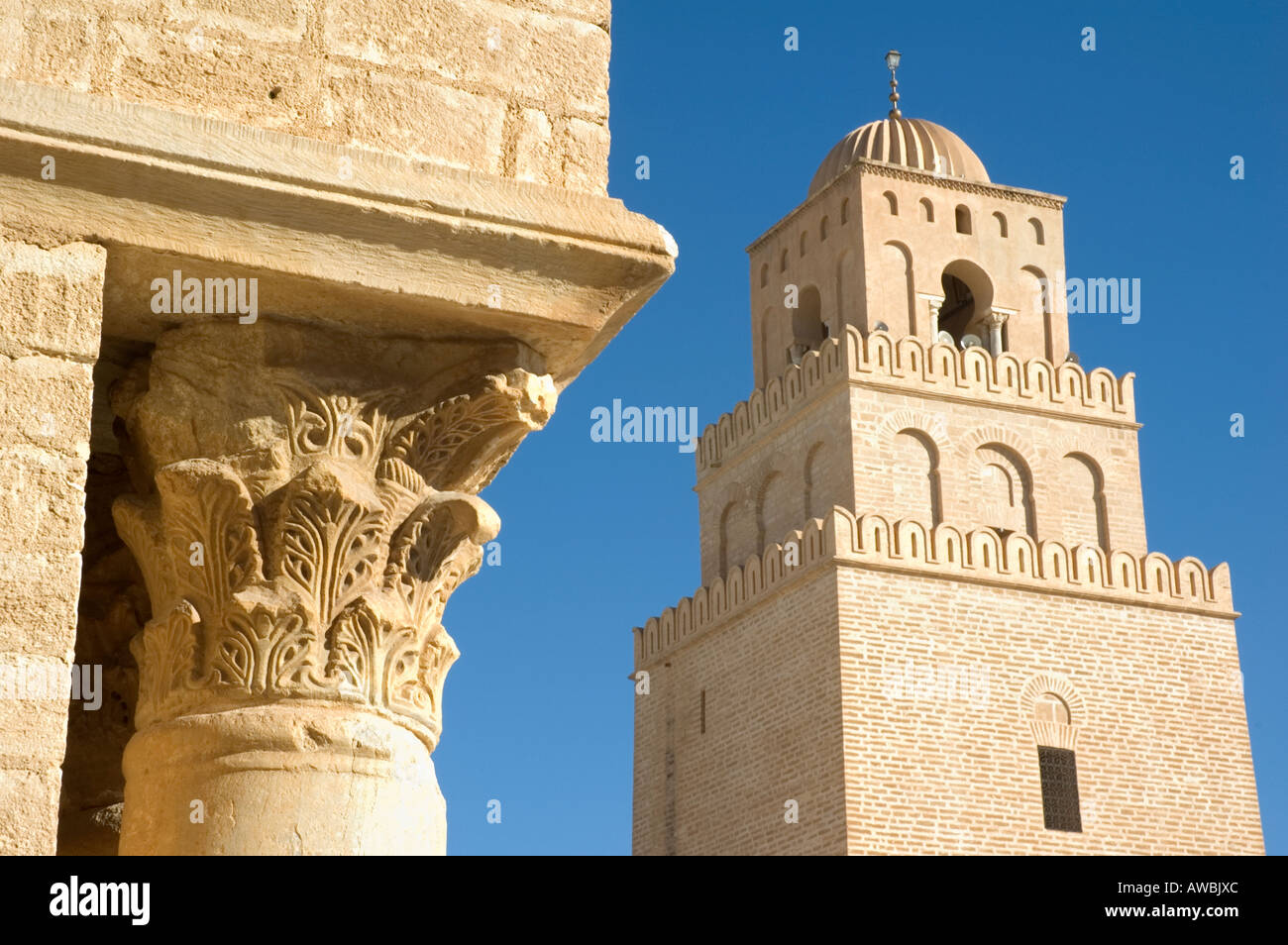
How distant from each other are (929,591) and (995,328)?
12.8 ft

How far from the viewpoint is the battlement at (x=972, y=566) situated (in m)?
21.4

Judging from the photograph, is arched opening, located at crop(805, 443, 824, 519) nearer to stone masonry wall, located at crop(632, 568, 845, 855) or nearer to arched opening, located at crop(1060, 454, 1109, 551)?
stone masonry wall, located at crop(632, 568, 845, 855)

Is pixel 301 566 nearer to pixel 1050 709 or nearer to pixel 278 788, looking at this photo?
pixel 278 788

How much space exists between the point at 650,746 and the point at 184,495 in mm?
21077

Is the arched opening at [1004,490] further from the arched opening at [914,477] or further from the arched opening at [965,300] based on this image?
the arched opening at [965,300]

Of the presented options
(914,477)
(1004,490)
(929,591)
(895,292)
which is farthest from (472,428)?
(895,292)

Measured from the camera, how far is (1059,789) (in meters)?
21.5

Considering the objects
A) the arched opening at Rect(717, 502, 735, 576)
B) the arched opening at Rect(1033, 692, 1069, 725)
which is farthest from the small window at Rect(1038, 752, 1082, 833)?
the arched opening at Rect(717, 502, 735, 576)

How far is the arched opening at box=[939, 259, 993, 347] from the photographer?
2425 cm

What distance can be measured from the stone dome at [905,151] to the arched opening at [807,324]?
119 cm

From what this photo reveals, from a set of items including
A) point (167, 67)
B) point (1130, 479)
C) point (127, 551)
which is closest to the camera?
point (167, 67)
